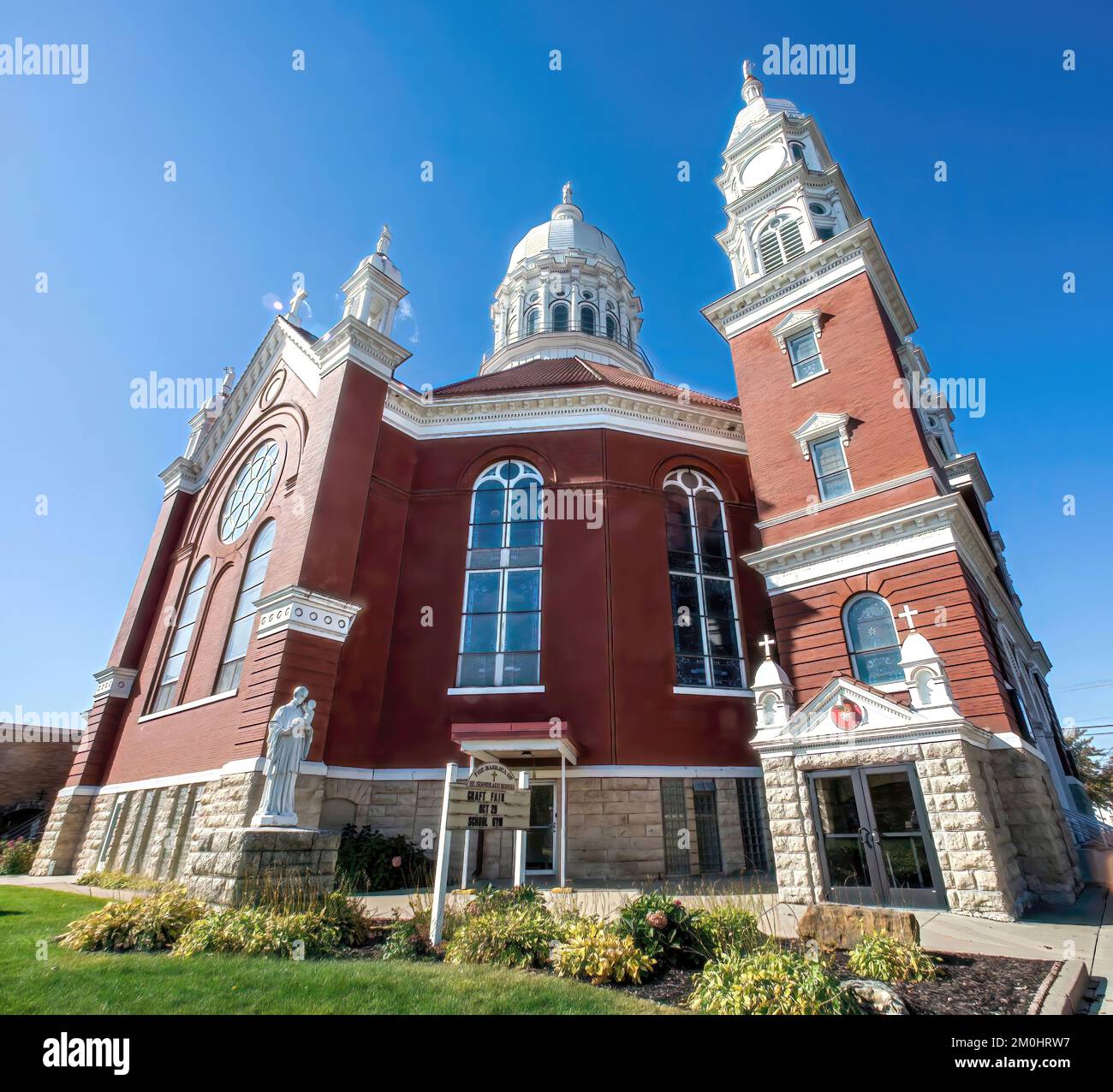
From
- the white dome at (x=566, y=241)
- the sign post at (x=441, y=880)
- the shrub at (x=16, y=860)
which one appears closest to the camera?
the sign post at (x=441, y=880)

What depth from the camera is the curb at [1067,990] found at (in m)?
5.25

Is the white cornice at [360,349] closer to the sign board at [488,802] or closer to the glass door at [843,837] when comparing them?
the sign board at [488,802]

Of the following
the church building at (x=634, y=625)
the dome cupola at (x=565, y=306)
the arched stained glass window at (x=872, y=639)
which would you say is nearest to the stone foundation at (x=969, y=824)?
the church building at (x=634, y=625)

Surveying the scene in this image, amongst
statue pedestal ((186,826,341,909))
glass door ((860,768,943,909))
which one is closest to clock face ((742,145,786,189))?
glass door ((860,768,943,909))

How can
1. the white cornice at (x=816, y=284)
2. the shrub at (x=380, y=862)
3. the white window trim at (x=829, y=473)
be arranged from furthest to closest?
the white cornice at (x=816, y=284) → the white window trim at (x=829, y=473) → the shrub at (x=380, y=862)

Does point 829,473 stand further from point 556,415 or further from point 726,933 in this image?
point 726,933

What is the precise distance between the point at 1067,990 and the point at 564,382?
19.0 metres

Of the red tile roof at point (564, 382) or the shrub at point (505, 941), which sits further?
the red tile roof at point (564, 382)

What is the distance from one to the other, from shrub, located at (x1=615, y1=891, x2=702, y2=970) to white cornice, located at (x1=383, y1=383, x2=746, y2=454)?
14659mm

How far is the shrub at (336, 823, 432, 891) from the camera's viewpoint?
12.9 m

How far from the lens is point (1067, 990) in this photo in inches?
220

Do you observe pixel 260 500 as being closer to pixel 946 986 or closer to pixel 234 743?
pixel 234 743

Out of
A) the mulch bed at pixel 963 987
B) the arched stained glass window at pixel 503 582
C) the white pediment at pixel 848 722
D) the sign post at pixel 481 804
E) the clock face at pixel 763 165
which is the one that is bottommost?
the mulch bed at pixel 963 987

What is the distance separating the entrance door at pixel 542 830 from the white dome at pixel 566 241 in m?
30.7
